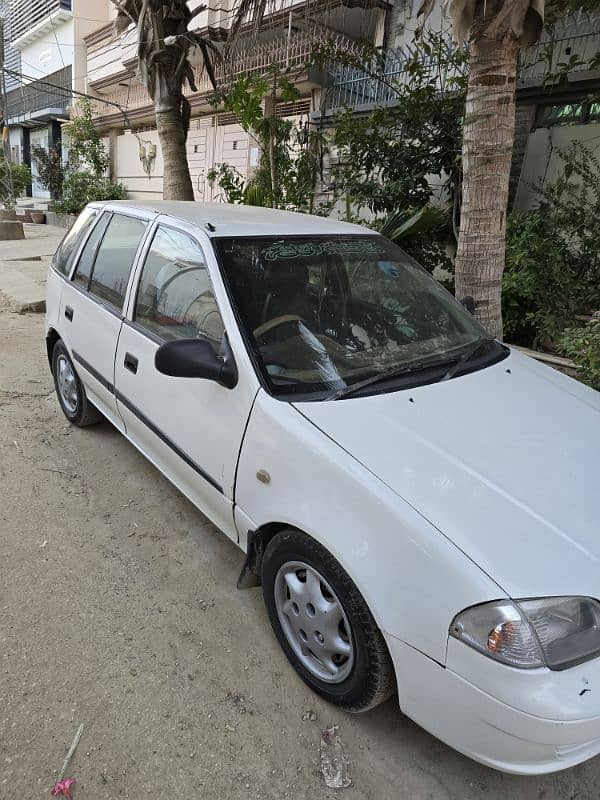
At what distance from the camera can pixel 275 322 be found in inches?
99.9

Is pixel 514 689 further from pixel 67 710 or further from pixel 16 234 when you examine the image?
pixel 16 234

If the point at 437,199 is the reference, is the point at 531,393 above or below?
below

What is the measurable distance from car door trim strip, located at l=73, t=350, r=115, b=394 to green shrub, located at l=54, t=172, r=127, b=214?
16.3 m

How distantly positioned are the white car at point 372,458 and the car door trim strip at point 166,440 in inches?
0.5

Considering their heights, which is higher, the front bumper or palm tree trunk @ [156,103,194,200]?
palm tree trunk @ [156,103,194,200]

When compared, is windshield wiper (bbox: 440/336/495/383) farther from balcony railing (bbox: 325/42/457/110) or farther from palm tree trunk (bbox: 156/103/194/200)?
palm tree trunk (bbox: 156/103/194/200)

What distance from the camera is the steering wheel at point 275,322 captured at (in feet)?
8.10

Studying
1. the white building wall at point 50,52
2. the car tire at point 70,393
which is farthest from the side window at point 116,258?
the white building wall at point 50,52

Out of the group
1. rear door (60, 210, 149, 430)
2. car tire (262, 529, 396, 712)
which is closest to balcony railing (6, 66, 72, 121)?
rear door (60, 210, 149, 430)

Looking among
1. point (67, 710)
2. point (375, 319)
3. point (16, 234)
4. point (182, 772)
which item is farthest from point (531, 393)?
point (16, 234)

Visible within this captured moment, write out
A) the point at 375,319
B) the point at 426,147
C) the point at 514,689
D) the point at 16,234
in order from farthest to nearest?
1. the point at 16,234
2. the point at 426,147
3. the point at 375,319
4. the point at 514,689

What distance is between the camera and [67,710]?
2109 mm

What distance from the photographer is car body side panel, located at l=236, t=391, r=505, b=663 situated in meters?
1.63

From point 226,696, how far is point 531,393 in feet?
5.86
